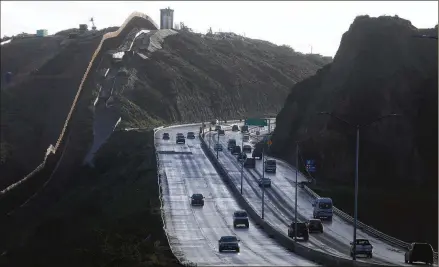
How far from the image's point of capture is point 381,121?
117 meters

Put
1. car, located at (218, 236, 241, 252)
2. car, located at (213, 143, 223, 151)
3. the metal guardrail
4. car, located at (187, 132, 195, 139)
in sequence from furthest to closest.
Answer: car, located at (187, 132, 195, 139) < car, located at (213, 143, 223, 151) < the metal guardrail < car, located at (218, 236, 241, 252)

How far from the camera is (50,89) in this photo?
188 m

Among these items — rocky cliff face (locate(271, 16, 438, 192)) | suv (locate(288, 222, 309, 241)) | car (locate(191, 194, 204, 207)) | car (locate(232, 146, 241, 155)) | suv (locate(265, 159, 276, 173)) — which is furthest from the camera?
car (locate(232, 146, 241, 155))

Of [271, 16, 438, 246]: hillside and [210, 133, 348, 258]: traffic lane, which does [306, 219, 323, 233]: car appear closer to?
[210, 133, 348, 258]: traffic lane

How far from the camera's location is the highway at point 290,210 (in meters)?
68.1

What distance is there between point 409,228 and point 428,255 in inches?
1416

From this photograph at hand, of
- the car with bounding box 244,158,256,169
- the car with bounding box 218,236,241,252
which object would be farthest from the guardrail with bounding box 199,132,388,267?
the car with bounding box 218,236,241,252

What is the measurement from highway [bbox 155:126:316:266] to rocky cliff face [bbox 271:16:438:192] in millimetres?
14991

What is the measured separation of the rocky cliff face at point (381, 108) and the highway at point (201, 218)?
14991 millimetres

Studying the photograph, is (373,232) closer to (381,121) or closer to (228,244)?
(228,244)

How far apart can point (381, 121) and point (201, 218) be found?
3346 cm

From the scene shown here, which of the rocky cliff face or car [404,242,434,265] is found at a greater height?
the rocky cliff face

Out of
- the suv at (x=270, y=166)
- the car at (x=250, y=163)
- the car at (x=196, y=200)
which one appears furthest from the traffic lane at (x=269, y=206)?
the car at (x=196, y=200)

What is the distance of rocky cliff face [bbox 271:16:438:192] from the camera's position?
11425 cm
